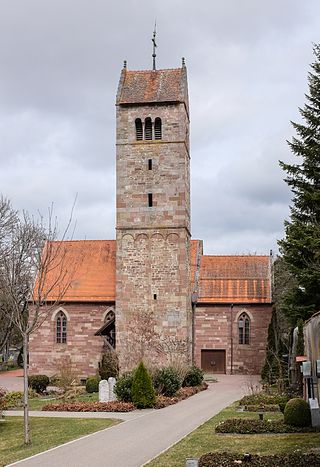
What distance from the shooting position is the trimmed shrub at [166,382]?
30578 millimetres

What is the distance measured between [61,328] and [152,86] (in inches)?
663

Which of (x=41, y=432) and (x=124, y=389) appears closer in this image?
(x=41, y=432)

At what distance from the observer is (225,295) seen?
46.0 meters

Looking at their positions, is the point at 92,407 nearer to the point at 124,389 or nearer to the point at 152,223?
the point at 124,389

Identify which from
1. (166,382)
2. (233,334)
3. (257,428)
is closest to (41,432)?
(257,428)

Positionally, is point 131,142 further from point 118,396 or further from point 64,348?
point 118,396

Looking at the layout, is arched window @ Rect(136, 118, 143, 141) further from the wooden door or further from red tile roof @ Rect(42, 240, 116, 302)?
the wooden door

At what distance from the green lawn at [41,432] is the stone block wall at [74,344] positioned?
18.4 meters

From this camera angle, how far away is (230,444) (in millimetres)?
16641

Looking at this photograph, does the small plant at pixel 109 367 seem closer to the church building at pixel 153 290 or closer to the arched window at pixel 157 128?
the church building at pixel 153 290

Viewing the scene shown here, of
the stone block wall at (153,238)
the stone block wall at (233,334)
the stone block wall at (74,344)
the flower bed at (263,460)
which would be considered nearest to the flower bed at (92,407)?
the stone block wall at (153,238)

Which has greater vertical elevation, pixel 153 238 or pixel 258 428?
pixel 153 238

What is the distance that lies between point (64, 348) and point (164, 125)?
51.8 feet

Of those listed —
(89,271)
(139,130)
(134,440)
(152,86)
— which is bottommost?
(134,440)
